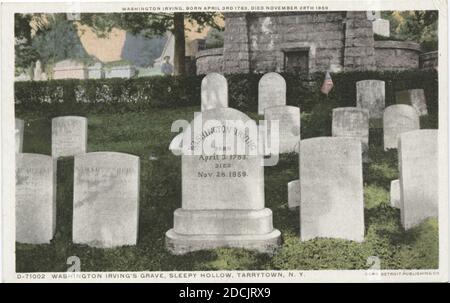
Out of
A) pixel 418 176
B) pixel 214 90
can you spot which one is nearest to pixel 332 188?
pixel 418 176

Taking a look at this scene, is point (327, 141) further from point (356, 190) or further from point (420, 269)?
point (420, 269)

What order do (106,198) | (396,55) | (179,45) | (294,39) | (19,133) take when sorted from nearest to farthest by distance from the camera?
(106,198) < (19,133) < (179,45) < (396,55) < (294,39)

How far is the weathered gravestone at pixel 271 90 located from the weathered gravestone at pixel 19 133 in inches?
153

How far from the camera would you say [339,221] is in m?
5.93

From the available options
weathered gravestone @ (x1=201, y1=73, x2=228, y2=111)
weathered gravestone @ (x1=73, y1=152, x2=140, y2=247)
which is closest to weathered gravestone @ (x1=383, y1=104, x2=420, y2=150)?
weathered gravestone @ (x1=201, y1=73, x2=228, y2=111)

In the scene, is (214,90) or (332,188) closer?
(332,188)

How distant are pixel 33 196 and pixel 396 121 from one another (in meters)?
5.50

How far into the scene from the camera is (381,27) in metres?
7.18

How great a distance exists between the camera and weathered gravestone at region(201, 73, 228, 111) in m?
7.51

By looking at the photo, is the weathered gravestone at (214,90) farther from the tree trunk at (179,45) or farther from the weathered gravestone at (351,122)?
the weathered gravestone at (351,122)

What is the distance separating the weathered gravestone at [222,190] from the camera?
5.89 metres

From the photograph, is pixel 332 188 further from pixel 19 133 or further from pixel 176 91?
pixel 19 133

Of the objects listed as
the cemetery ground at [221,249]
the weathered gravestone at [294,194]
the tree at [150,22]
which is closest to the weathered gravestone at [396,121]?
the cemetery ground at [221,249]
